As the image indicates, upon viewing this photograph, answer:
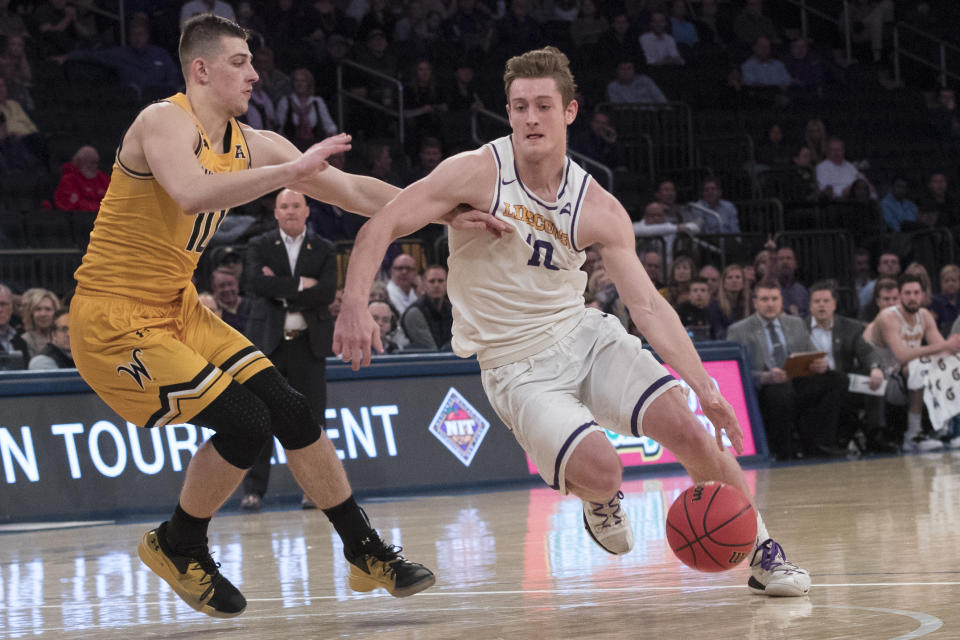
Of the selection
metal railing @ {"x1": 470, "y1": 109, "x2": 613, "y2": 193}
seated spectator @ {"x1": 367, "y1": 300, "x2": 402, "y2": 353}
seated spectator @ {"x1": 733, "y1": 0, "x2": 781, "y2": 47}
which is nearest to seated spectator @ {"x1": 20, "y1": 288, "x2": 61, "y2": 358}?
seated spectator @ {"x1": 367, "y1": 300, "x2": 402, "y2": 353}

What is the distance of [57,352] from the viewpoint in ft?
33.4

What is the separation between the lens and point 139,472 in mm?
9570

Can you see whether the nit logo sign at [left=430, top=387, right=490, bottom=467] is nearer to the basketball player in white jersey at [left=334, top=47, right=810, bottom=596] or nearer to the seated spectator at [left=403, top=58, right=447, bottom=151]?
the basketball player in white jersey at [left=334, top=47, right=810, bottom=596]

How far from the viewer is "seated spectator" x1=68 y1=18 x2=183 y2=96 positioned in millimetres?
14867

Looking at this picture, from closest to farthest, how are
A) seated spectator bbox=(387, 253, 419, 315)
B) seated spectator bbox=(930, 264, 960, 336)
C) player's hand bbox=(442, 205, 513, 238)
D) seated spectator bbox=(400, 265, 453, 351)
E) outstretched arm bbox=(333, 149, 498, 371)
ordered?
outstretched arm bbox=(333, 149, 498, 371) < player's hand bbox=(442, 205, 513, 238) < seated spectator bbox=(400, 265, 453, 351) < seated spectator bbox=(387, 253, 419, 315) < seated spectator bbox=(930, 264, 960, 336)

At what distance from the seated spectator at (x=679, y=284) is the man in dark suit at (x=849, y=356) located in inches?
46.0

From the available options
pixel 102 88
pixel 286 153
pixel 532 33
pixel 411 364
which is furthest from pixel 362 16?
pixel 286 153

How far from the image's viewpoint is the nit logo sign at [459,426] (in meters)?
10.8

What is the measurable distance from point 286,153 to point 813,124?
14.2 meters

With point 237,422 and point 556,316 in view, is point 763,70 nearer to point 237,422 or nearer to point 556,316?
point 556,316

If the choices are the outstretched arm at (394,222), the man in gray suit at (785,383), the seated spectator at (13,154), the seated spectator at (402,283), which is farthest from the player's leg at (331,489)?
the seated spectator at (13,154)

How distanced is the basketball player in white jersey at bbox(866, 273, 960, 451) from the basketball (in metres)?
8.60

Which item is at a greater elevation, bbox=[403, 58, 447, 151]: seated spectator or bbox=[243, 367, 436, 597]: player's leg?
bbox=[403, 58, 447, 151]: seated spectator

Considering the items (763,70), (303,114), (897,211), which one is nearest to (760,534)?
(303,114)
